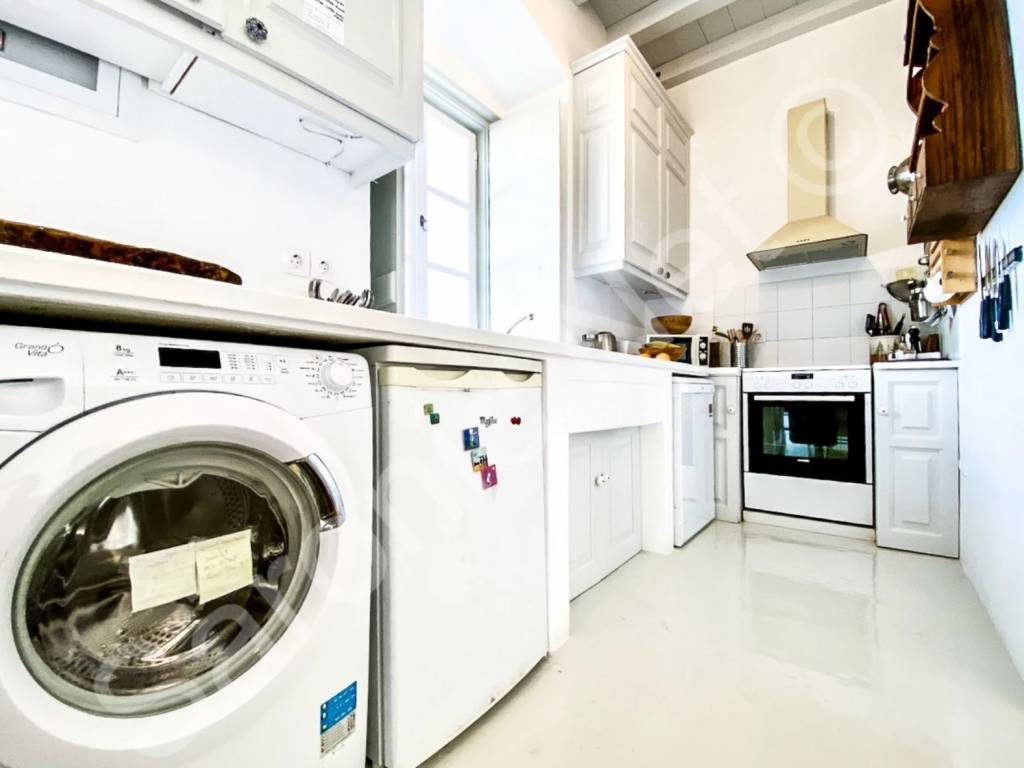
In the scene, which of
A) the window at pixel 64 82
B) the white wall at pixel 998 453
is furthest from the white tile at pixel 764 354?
the window at pixel 64 82

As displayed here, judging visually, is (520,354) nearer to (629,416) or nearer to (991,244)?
(629,416)

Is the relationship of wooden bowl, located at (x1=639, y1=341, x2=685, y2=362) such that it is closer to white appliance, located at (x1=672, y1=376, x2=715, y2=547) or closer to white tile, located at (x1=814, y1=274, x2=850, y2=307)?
white appliance, located at (x1=672, y1=376, x2=715, y2=547)

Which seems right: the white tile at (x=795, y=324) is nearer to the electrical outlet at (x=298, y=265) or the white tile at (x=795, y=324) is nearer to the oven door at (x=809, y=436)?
the oven door at (x=809, y=436)

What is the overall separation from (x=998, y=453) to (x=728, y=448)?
1306 millimetres

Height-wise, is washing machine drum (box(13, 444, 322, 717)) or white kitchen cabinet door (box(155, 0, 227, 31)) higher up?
white kitchen cabinet door (box(155, 0, 227, 31))

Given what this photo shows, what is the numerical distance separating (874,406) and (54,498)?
2.90 metres

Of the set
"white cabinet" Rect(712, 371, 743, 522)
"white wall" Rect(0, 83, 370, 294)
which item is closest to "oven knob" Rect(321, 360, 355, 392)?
"white wall" Rect(0, 83, 370, 294)

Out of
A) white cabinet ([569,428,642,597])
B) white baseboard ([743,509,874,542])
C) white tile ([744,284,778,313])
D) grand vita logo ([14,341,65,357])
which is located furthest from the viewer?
white tile ([744,284,778,313])

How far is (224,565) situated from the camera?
0.66 metres

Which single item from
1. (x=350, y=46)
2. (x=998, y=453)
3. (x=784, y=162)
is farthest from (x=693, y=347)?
(x=350, y=46)

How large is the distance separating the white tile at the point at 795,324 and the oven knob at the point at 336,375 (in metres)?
3.07

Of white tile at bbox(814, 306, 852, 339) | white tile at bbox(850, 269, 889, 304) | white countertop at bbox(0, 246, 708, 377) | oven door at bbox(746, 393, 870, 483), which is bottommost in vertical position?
oven door at bbox(746, 393, 870, 483)

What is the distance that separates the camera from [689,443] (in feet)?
7.36

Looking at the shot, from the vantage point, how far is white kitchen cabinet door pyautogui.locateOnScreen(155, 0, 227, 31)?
92 centimetres
